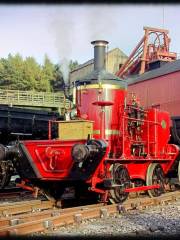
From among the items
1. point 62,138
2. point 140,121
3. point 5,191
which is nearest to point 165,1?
point 62,138

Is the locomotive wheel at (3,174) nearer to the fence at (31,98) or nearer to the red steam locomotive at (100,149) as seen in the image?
the red steam locomotive at (100,149)

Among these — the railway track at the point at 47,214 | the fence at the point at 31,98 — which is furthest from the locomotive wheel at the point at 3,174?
the fence at the point at 31,98

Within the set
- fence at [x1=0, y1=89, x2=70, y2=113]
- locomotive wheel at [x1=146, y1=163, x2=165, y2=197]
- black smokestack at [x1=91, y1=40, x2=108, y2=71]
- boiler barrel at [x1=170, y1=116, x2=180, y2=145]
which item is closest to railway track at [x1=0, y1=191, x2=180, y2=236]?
locomotive wheel at [x1=146, y1=163, x2=165, y2=197]

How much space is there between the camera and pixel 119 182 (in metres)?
7.62

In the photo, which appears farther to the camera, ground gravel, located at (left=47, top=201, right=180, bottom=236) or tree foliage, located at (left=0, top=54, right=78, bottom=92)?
tree foliage, located at (left=0, top=54, right=78, bottom=92)

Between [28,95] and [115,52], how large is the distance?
1534cm

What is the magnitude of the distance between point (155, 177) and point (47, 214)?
3.83 metres

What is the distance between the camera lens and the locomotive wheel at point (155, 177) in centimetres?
892

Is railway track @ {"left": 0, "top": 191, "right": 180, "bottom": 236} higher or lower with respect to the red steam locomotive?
lower

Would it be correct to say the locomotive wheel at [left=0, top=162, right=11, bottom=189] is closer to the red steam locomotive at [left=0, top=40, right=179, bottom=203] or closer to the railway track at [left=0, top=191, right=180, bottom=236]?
the red steam locomotive at [left=0, top=40, right=179, bottom=203]

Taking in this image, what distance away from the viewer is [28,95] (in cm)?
4125

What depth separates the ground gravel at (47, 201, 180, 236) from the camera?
513cm

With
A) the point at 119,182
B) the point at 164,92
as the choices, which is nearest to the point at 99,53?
the point at 119,182

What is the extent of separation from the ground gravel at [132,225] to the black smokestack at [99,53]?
3509 mm
